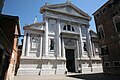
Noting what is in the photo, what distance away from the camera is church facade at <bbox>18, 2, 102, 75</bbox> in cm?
1481

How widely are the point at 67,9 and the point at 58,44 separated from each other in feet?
28.3

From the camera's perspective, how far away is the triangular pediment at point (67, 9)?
60.4 ft

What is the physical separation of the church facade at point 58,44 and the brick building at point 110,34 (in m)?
4.65

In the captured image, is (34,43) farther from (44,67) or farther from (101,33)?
(101,33)

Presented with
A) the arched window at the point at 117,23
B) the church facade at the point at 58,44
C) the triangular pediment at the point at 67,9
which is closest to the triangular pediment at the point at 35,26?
the church facade at the point at 58,44

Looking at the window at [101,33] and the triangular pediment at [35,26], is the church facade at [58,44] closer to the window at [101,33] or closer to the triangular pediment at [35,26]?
the triangular pediment at [35,26]

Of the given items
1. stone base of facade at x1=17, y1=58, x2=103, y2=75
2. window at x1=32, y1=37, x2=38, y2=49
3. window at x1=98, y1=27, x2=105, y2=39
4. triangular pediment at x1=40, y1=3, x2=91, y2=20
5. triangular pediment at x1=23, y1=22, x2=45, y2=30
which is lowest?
stone base of facade at x1=17, y1=58, x2=103, y2=75

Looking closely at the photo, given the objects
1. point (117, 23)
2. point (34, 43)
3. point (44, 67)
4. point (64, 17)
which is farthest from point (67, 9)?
point (44, 67)

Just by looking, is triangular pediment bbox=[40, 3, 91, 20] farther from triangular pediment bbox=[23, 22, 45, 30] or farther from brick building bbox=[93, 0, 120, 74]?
brick building bbox=[93, 0, 120, 74]

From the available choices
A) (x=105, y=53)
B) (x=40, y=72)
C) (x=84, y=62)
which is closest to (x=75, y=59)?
(x=84, y=62)

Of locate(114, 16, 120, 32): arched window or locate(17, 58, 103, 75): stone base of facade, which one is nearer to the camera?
locate(114, 16, 120, 32): arched window

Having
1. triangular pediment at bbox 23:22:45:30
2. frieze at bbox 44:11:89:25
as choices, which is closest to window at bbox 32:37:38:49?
triangular pediment at bbox 23:22:45:30

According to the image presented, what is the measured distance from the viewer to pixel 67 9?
20578mm

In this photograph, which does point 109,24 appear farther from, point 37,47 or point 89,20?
point 37,47
